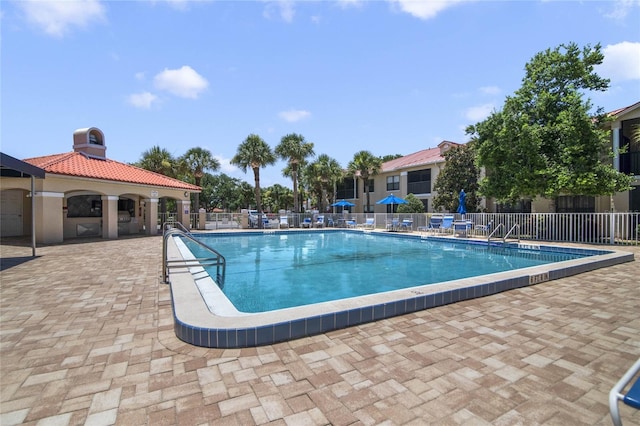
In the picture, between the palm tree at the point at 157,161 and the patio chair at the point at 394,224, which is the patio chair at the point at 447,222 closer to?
the patio chair at the point at 394,224

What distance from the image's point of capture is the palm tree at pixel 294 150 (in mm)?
28438

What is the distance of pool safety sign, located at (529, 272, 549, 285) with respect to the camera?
6.16 m

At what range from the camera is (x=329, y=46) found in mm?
13367

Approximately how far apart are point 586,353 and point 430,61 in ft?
44.0

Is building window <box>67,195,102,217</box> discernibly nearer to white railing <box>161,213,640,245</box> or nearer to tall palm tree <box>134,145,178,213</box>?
tall palm tree <box>134,145,178,213</box>

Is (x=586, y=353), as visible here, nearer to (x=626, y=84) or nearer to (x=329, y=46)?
(x=329, y=46)

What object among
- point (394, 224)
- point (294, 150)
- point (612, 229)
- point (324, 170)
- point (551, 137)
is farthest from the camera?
point (324, 170)

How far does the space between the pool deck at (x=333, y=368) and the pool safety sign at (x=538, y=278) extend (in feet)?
3.97

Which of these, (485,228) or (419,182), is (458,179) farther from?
(485,228)

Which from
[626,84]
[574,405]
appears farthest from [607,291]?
[626,84]

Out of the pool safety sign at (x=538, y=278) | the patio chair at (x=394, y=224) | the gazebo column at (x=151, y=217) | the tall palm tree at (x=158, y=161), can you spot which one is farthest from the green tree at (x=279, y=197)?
the pool safety sign at (x=538, y=278)

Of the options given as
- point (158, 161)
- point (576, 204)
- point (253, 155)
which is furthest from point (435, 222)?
point (158, 161)

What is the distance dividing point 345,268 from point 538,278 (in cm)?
483

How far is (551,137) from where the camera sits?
1502cm
